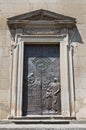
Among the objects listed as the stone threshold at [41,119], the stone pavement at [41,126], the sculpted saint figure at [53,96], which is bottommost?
the stone pavement at [41,126]

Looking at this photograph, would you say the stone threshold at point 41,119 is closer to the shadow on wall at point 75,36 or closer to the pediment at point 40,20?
the shadow on wall at point 75,36

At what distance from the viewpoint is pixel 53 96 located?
14.7 metres

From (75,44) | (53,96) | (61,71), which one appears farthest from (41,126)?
(75,44)

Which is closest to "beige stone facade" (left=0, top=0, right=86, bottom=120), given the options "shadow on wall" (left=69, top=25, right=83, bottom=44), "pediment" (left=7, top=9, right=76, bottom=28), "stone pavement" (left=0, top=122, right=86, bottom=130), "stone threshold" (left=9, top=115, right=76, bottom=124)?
"shadow on wall" (left=69, top=25, right=83, bottom=44)

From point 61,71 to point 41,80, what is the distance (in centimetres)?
95

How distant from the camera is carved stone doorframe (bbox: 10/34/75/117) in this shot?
14.1 meters

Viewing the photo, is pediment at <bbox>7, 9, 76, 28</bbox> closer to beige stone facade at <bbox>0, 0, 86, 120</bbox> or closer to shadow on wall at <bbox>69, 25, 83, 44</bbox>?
shadow on wall at <bbox>69, 25, 83, 44</bbox>

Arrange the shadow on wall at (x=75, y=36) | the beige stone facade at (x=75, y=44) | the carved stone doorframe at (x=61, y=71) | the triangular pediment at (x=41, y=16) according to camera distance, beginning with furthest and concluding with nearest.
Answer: the triangular pediment at (x=41, y=16)
the shadow on wall at (x=75, y=36)
the beige stone facade at (x=75, y=44)
the carved stone doorframe at (x=61, y=71)

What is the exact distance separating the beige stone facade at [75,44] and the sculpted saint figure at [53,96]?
0.79 metres

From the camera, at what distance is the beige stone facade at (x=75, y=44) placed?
14.3 meters

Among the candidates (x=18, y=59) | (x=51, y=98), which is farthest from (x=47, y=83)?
(x=18, y=59)

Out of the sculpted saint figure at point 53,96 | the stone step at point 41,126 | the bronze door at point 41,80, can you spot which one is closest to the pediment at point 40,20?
the bronze door at point 41,80

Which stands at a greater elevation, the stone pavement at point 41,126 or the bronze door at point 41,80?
the bronze door at point 41,80

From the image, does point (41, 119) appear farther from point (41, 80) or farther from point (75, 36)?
point (75, 36)
